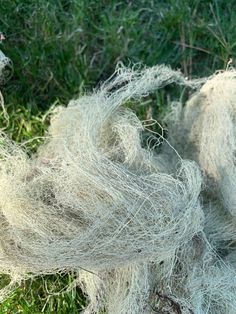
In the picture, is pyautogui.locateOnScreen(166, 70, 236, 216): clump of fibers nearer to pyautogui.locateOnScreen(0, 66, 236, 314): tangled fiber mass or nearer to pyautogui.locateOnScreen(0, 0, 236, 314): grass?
pyautogui.locateOnScreen(0, 66, 236, 314): tangled fiber mass

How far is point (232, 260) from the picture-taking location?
140 cm

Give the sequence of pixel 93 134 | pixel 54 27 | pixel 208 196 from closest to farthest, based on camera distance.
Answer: pixel 93 134 < pixel 208 196 < pixel 54 27

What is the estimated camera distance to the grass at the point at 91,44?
65.1 inches

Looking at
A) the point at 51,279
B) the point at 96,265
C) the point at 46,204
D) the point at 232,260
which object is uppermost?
the point at 46,204

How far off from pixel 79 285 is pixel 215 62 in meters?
0.71

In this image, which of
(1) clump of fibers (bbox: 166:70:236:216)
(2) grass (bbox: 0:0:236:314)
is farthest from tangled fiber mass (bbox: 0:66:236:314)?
(2) grass (bbox: 0:0:236:314)

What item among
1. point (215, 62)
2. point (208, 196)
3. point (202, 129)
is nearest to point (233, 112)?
point (202, 129)

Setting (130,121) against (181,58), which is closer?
(130,121)

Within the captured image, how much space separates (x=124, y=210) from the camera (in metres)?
1.23

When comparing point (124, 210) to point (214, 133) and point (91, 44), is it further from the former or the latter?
point (91, 44)

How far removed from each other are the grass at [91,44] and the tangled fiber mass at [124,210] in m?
0.19

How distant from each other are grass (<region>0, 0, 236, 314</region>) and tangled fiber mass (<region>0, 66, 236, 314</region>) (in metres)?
0.19

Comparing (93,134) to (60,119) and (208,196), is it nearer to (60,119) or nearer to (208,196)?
(60,119)

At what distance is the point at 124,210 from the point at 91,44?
64cm
